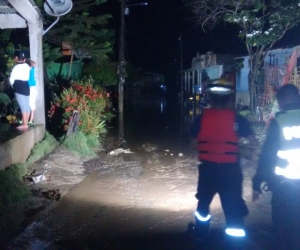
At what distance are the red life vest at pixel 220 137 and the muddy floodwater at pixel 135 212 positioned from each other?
3.12ft

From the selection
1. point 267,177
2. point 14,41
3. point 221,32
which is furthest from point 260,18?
point 221,32

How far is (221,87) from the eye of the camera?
505 centimetres

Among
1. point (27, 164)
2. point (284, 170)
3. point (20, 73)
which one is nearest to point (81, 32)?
point (20, 73)

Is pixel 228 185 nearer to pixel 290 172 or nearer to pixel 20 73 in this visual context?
pixel 290 172

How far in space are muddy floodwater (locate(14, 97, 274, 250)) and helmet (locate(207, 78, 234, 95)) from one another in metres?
1.59

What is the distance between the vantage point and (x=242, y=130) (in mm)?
5035

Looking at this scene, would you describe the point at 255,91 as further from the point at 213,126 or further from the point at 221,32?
the point at 221,32

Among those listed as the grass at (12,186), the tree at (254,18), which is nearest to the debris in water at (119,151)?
the grass at (12,186)

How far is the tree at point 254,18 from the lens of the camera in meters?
16.2

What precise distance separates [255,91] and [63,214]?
1204 cm

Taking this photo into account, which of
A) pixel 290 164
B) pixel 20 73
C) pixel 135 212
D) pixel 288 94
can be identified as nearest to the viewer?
pixel 290 164

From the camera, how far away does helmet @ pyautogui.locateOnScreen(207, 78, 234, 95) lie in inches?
198

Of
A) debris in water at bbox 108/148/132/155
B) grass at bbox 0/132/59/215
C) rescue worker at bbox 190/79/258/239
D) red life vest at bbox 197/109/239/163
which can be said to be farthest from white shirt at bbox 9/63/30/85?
red life vest at bbox 197/109/239/163

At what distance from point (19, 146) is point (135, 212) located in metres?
2.88
